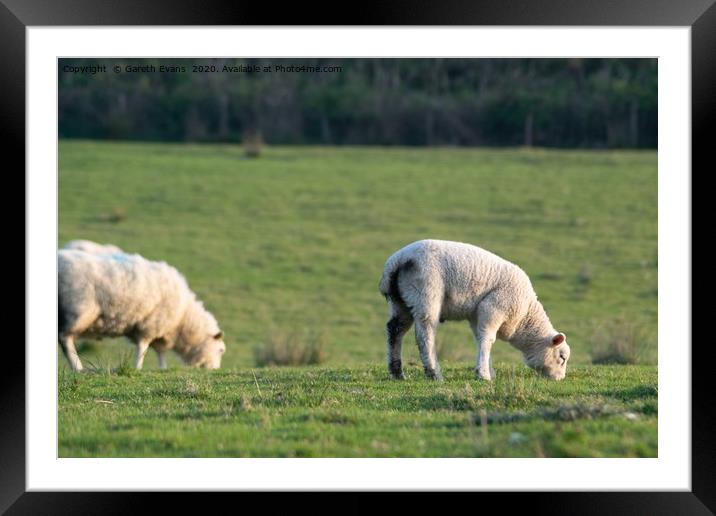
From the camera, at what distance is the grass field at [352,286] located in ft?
27.2

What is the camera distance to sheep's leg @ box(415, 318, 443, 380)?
34.9 feet

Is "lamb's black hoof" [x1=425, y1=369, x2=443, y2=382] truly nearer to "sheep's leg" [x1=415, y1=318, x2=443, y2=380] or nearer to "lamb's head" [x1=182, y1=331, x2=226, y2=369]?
"sheep's leg" [x1=415, y1=318, x2=443, y2=380]

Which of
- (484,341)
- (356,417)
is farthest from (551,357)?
(356,417)

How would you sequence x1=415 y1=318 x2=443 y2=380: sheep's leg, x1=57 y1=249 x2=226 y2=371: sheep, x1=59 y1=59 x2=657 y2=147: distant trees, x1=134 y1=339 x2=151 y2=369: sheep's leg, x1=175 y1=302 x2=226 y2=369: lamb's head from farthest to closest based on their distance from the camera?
x1=59 y1=59 x2=657 y2=147: distant trees < x1=175 y1=302 x2=226 y2=369: lamb's head < x1=134 y1=339 x2=151 y2=369: sheep's leg < x1=57 y1=249 x2=226 y2=371: sheep < x1=415 y1=318 x2=443 y2=380: sheep's leg

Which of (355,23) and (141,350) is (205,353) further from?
(355,23)

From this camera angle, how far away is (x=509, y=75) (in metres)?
39.8

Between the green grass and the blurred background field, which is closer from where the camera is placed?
the green grass

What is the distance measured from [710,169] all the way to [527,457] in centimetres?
280

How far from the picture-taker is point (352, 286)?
83.6ft

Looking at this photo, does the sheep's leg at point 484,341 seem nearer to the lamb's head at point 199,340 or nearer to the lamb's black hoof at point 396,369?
the lamb's black hoof at point 396,369

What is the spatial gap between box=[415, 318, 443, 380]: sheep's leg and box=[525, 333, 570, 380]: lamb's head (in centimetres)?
137

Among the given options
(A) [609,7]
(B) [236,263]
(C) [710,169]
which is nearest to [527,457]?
(C) [710,169]

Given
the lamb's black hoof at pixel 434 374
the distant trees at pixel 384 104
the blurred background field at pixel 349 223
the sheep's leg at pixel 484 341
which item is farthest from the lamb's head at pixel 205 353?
the distant trees at pixel 384 104

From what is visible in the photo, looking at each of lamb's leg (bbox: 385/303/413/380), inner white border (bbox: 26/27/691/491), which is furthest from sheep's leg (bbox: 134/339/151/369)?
inner white border (bbox: 26/27/691/491)
